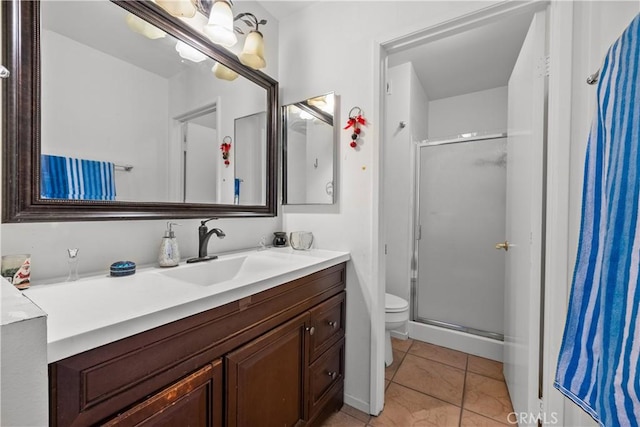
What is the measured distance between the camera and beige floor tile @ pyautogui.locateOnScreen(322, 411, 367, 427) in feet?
4.67

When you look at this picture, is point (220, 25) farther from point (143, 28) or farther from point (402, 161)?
point (402, 161)

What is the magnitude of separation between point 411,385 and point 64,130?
85.8 inches

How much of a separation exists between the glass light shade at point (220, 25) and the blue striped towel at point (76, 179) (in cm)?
77

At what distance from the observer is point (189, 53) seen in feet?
4.25

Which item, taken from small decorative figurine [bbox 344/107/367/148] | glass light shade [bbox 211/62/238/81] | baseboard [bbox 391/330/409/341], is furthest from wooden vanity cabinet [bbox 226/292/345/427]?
glass light shade [bbox 211/62/238/81]

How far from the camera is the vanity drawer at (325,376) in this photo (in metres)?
1.28

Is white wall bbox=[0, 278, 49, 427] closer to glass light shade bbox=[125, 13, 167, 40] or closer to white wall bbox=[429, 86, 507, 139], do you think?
glass light shade bbox=[125, 13, 167, 40]

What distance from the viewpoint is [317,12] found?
5.53ft

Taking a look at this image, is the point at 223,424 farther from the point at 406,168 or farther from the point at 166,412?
the point at 406,168

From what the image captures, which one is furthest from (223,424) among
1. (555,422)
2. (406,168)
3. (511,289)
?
(406,168)

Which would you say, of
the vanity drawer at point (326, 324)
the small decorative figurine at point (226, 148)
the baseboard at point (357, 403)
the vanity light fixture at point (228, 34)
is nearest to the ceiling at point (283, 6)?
the vanity light fixture at point (228, 34)

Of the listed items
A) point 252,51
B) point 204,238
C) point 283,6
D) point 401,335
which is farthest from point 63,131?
point 401,335

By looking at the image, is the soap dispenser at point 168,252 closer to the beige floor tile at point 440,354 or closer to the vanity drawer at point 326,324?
the vanity drawer at point 326,324

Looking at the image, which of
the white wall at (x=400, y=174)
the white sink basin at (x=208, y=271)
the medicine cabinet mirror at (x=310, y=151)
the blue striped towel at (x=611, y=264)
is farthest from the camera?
the white wall at (x=400, y=174)
